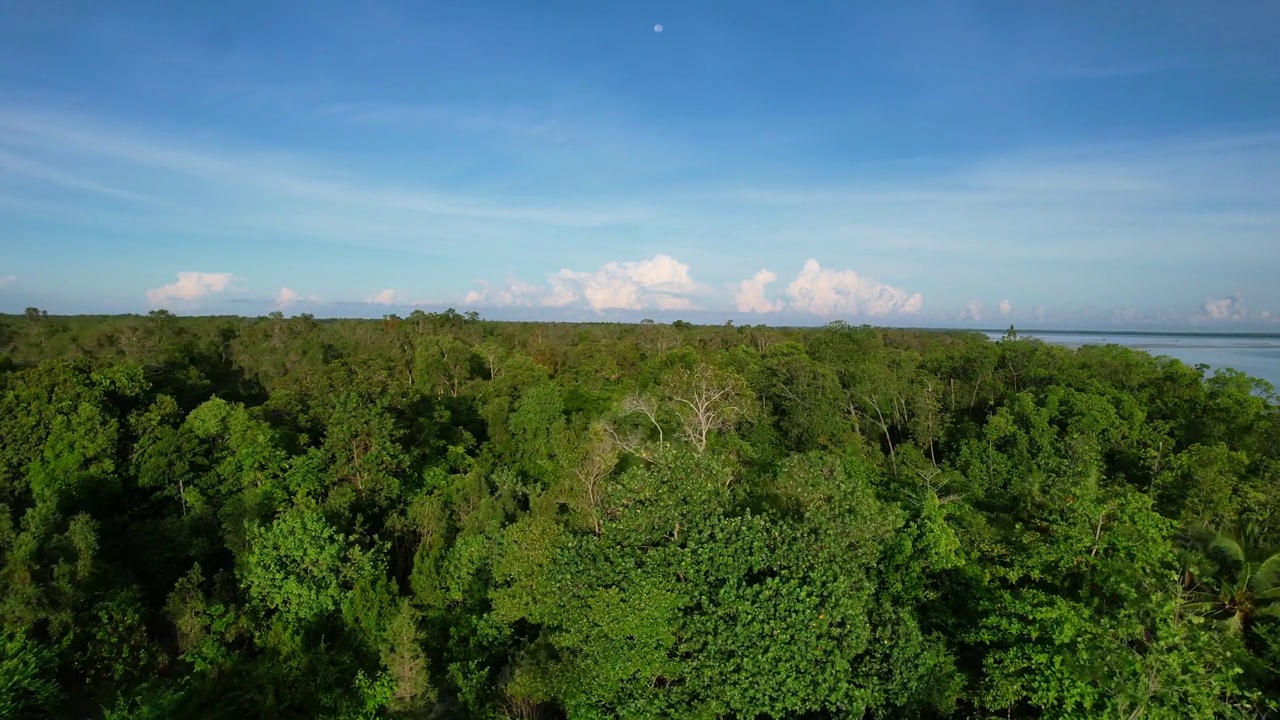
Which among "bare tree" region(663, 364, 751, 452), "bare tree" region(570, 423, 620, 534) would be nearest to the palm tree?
"bare tree" region(663, 364, 751, 452)

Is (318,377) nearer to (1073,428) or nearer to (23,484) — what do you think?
(23,484)

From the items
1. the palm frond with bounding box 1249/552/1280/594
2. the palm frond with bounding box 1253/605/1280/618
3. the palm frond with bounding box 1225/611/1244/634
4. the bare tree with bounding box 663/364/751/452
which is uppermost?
the bare tree with bounding box 663/364/751/452

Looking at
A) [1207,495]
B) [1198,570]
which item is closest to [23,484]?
[1198,570]

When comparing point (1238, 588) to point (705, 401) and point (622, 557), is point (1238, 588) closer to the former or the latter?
point (622, 557)

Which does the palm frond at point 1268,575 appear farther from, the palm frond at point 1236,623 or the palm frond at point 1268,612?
the palm frond at point 1236,623

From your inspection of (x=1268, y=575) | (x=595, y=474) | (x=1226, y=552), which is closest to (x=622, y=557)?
(x=595, y=474)

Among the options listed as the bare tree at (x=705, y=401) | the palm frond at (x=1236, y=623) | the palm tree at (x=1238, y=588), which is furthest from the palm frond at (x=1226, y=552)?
the bare tree at (x=705, y=401)

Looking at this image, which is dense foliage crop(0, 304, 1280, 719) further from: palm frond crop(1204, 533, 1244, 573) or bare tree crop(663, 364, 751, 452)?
bare tree crop(663, 364, 751, 452)
